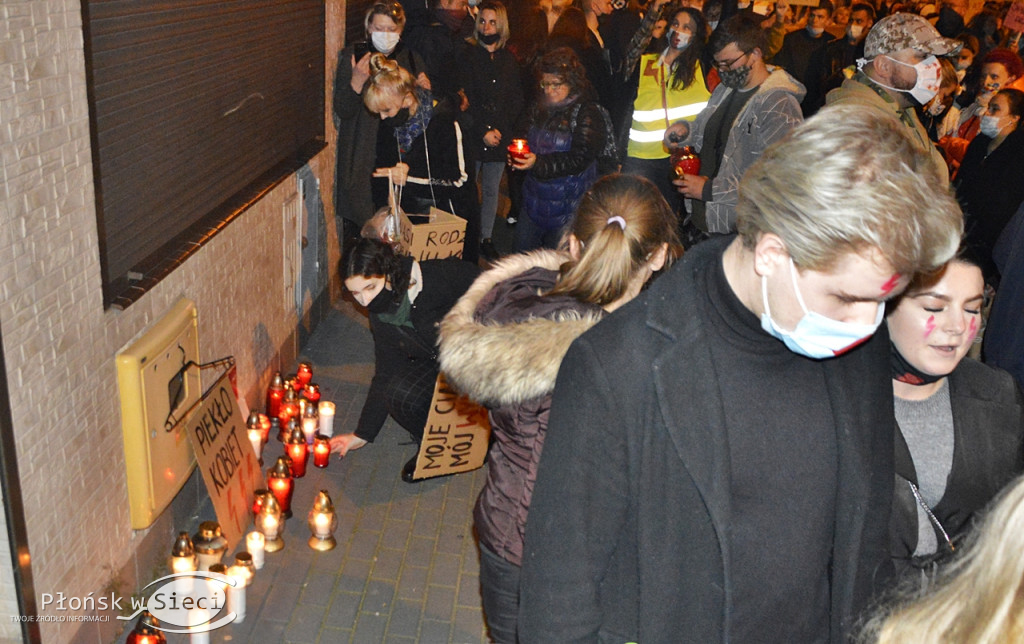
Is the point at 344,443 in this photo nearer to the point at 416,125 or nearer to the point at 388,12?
the point at 416,125

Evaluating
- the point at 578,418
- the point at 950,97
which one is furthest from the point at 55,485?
the point at 950,97

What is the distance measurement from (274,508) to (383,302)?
3.74 feet

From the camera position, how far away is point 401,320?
5148mm

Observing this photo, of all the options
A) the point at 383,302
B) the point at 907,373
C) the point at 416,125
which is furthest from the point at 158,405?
the point at 416,125

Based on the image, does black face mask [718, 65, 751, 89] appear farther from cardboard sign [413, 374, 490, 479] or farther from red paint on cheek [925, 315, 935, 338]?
red paint on cheek [925, 315, 935, 338]

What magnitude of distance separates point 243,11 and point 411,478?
8.89 ft

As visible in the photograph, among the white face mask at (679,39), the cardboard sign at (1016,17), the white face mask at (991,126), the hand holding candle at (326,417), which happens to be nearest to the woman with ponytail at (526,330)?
the hand holding candle at (326,417)

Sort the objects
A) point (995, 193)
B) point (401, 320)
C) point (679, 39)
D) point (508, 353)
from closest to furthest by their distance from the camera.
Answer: point (508, 353) < point (401, 320) < point (995, 193) < point (679, 39)

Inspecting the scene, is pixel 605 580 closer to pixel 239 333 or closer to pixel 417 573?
pixel 417 573

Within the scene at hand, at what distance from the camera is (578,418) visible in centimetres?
205

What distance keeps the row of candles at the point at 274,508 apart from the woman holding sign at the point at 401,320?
0.24 metres

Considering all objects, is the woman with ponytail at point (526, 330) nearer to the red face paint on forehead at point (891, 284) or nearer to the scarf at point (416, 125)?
the red face paint on forehead at point (891, 284)

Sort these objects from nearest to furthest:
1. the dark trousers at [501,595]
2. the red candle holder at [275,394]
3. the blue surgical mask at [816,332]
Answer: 1. the blue surgical mask at [816,332]
2. the dark trousers at [501,595]
3. the red candle holder at [275,394]

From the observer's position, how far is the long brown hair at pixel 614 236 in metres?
3.19
